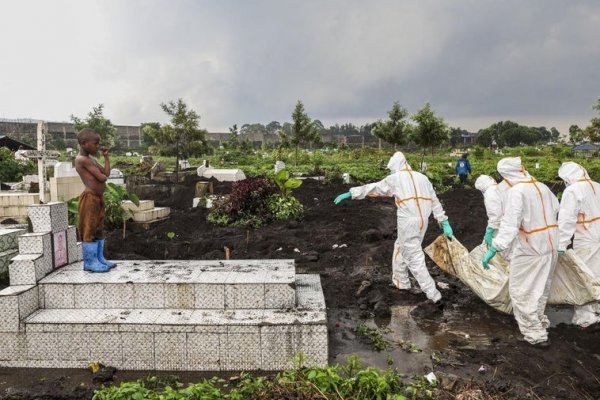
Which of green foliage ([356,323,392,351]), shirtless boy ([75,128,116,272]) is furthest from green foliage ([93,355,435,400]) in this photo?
shirtless boy ([75,128,116,272])

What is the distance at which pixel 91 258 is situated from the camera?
4.87 meters

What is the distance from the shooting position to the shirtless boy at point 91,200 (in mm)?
4730

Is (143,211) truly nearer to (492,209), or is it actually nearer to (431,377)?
(492,209)

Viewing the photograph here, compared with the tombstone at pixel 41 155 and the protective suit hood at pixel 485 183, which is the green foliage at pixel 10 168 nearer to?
the tombstone at pixel 41 155

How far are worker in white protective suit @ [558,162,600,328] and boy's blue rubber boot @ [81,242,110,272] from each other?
4.75 meters

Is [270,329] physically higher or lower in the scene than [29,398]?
higher

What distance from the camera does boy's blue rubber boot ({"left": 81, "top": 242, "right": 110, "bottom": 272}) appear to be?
4.84 m

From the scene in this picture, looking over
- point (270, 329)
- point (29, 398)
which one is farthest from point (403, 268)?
point (29, 398)

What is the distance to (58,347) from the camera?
422cm

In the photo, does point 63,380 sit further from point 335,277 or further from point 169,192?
point 169,192

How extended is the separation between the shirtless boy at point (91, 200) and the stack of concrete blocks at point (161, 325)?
0.40 m

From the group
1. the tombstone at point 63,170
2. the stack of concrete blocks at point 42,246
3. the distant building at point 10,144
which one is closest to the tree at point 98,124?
the distant building at point 10,144

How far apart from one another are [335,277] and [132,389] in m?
3.94

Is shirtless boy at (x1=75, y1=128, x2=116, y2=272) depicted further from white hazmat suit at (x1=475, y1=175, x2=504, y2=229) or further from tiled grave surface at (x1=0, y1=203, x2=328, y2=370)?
white hazmat suit at (x1=475, y1=175, x2=504, y2=229)
